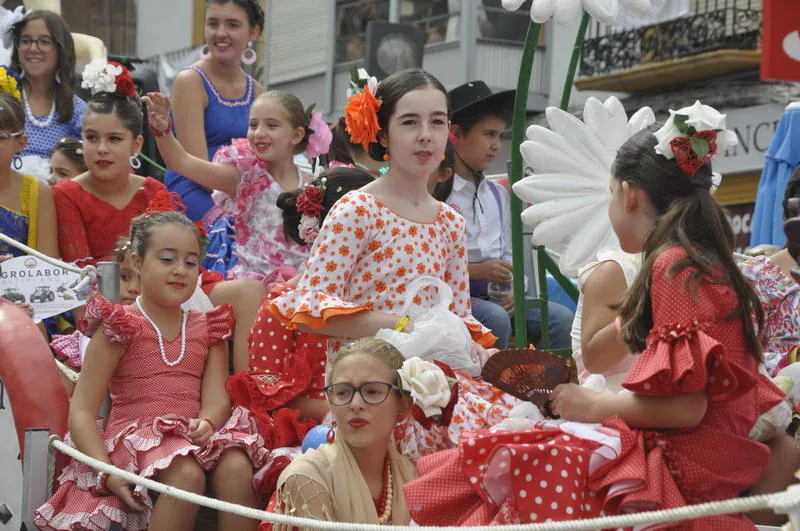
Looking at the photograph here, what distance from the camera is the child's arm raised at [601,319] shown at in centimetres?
435

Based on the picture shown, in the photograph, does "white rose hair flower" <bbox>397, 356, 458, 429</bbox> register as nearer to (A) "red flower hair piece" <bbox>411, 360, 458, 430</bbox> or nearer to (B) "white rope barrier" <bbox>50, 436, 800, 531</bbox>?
(A) "red flower hair piece" <bbox>411, 360, 458, 430</bbox>

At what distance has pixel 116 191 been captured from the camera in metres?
6.77

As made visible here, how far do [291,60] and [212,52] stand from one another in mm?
15943

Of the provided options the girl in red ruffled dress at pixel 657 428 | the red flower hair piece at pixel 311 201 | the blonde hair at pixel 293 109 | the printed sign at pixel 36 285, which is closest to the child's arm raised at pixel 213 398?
the red flower hair piece at pixel 311 201

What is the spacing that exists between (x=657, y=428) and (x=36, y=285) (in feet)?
9.86

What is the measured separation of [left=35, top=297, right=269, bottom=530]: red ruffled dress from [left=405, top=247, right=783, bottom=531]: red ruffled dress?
1.40 m

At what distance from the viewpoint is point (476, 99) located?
22.1 ft

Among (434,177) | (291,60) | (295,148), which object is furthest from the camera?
(291,60)

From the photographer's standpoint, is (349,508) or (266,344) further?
(266,344)

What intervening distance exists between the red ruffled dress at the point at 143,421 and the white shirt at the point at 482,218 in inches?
62.6

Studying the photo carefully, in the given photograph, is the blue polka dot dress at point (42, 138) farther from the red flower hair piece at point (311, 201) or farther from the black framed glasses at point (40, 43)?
the red flower hair piece at point (311, 201)

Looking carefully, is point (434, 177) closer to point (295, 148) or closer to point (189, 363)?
point (295, 148)

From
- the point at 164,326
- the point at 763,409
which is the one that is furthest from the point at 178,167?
the point at 763,409

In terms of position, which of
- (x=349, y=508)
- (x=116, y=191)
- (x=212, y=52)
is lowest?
(x=349, y=508)
